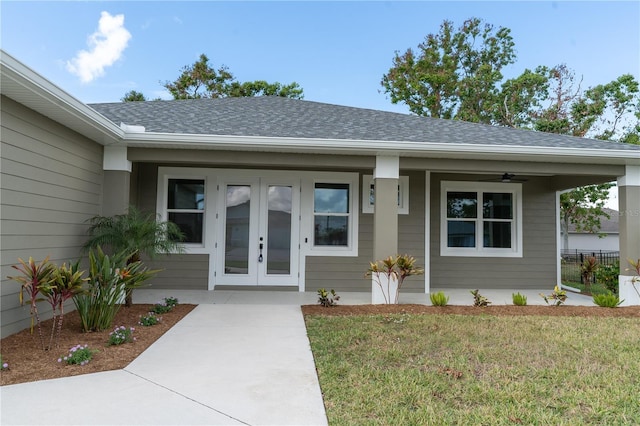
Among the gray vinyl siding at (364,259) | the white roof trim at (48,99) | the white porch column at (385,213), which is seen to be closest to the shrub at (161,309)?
the white roof trim at (48,99)

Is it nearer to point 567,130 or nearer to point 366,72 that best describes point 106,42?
point 366,72

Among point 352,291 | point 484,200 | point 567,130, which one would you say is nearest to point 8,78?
point 352,291

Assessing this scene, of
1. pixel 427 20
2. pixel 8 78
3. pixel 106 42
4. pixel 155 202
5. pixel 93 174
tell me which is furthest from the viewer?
pixel 427 20

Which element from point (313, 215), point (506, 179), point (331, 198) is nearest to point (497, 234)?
point (506, 179)

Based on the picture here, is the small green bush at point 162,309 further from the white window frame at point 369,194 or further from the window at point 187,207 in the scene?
the white window frame at point 369,194

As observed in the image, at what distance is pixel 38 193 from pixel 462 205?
26.4 ft

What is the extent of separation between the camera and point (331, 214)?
8.05 metres

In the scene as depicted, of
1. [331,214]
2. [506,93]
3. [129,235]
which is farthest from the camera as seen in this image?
[506,93]

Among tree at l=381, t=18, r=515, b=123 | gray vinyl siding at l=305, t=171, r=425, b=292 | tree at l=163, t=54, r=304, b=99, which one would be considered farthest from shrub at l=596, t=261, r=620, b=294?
tree at l=163, t=54, r=304, b=99

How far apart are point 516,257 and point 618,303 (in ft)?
7.71

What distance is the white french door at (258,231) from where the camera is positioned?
7.74m

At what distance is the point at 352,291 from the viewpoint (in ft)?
26.1

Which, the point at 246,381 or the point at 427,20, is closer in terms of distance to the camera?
the point at 246,381

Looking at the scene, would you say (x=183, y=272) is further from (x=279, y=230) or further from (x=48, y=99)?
(x=48, y=99)
